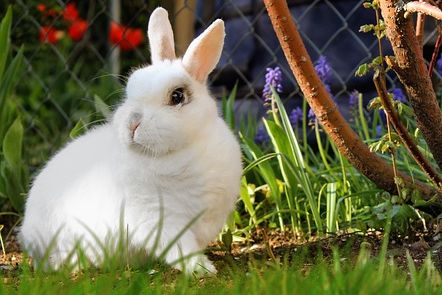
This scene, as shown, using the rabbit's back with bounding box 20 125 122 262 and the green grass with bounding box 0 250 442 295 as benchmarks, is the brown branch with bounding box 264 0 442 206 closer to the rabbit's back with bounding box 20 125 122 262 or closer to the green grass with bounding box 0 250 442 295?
the rabbit's back with bounding box 20 125 122 262

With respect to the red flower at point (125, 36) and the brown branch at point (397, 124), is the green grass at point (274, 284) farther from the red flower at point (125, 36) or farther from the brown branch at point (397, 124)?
the red flower at point (125, 36)

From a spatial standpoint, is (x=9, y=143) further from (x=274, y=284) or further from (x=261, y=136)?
(x=274, y=284)

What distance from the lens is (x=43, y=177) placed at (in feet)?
8.64

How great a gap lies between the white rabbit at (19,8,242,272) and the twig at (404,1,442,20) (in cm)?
51

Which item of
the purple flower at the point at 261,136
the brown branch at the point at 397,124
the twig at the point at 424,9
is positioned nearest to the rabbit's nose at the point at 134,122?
the brown branch at the point at 397,124

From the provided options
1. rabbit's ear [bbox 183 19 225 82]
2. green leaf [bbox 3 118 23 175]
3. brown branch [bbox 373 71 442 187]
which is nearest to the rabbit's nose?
rabbit's ear [bbox 183 19 225 82]

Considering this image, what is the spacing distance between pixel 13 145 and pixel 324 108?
130 cm

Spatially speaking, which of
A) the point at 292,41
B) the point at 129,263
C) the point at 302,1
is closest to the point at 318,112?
the point at 292,41

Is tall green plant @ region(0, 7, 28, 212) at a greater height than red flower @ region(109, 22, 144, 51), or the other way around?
red flower @ region(109, 22, 144, 51)

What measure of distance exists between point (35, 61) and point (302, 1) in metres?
2.17

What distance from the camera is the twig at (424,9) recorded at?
204 centimetres

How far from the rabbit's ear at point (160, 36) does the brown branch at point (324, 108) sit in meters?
0.30

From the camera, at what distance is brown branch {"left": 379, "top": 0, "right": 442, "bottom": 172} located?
2.33 metres

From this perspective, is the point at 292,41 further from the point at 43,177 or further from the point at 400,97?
the point at 400,97
